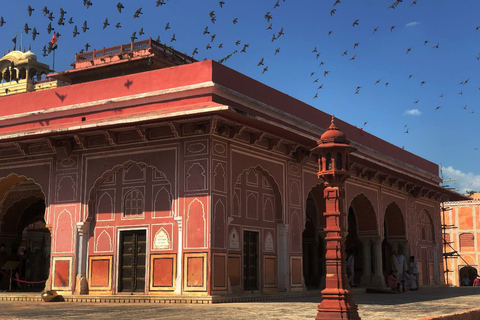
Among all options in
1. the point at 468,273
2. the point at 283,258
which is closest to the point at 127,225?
the point at 283,258

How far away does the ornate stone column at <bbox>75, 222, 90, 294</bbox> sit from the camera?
14156mm

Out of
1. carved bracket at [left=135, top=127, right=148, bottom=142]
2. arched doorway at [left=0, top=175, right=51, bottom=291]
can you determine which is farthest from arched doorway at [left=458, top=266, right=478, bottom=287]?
carved bracket at [left=135, top=127, right=148, bottom=142]

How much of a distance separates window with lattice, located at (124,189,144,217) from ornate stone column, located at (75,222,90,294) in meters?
1.12

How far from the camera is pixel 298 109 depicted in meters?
17.2

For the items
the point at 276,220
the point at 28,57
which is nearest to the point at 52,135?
the point at 276,220

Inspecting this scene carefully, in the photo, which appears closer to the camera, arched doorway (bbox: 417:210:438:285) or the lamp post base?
the lamp post base

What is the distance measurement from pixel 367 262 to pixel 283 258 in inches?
250

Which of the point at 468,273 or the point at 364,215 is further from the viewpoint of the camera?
the point at 468,273

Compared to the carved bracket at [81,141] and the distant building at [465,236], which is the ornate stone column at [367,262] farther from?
the distant building at [465,236]

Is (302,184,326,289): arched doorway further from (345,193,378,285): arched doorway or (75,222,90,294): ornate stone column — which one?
(75,222,90,294): ornate stone column

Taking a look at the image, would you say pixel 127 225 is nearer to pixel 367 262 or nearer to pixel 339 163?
pixel 339 163

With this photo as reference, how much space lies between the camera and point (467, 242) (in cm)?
4572

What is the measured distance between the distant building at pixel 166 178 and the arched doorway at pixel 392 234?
565 cm

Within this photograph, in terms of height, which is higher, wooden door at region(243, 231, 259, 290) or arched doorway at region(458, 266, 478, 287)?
wooden door at region(243, 231, 259, 290)
